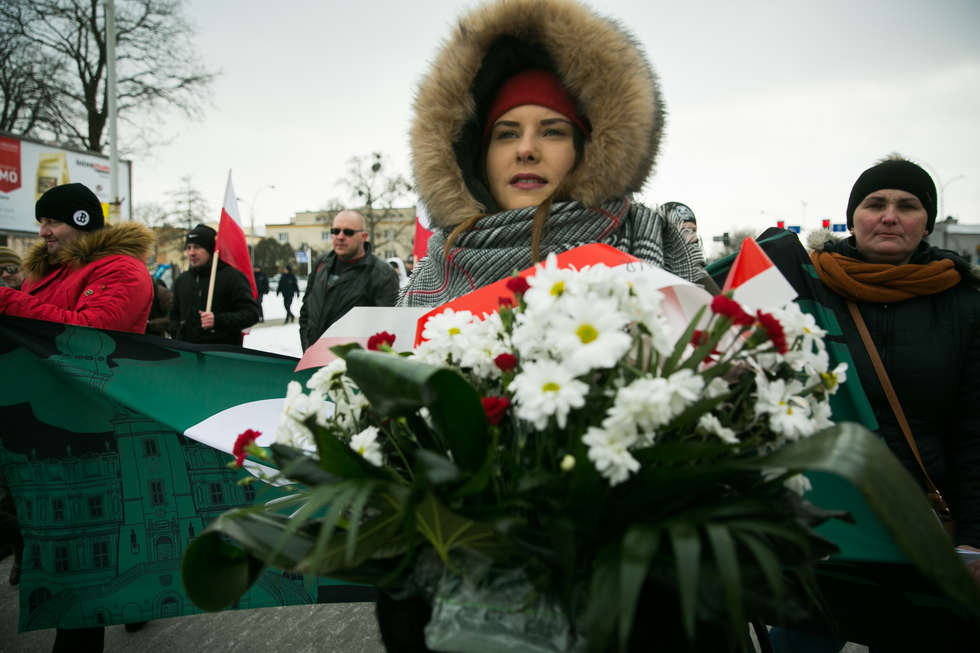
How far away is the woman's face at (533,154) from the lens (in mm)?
1771

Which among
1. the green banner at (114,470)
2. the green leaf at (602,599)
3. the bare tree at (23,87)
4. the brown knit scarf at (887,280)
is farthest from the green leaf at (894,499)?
the bare tree at (23,87)

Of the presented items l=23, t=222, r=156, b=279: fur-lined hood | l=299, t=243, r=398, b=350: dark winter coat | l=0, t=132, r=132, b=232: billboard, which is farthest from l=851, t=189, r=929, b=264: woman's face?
l=0, t=132, r=132, b=232: billboard

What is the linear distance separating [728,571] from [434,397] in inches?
15.5

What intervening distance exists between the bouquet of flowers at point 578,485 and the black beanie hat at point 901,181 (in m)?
1.71

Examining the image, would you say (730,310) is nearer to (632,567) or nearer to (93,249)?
(632,567)

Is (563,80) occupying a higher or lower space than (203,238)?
higher

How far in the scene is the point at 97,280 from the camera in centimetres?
303

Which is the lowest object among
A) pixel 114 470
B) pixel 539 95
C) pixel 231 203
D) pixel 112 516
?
pixel 112 516

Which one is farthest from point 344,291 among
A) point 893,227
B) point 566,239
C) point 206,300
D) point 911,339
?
point 911,339

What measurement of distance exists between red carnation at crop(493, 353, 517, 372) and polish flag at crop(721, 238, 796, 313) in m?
0.44

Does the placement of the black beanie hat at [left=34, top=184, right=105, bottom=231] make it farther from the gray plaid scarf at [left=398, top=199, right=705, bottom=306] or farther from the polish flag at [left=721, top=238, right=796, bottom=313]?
the polish flag at [left=721, top=238, right=796, bottom=313]

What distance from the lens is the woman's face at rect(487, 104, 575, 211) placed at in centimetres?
177

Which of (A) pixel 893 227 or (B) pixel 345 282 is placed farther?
(B) pixel 345 282

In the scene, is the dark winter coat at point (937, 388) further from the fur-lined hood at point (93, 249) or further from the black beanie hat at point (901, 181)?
the fur-lined hood at point (93, 249)
